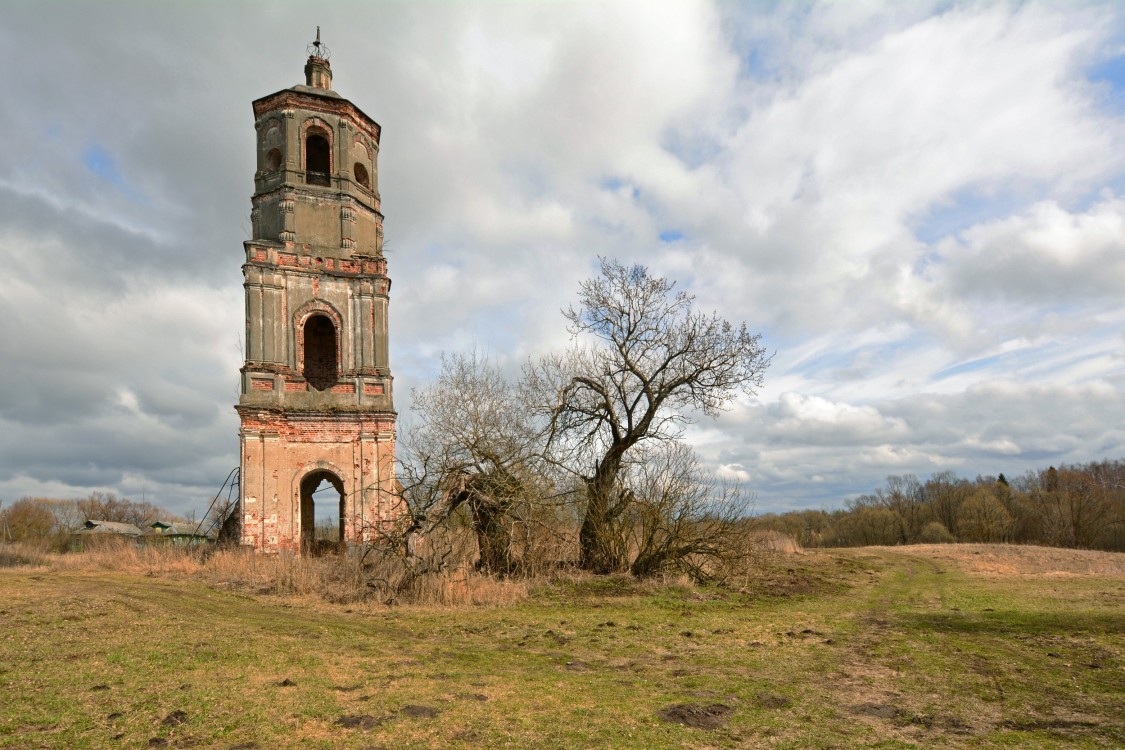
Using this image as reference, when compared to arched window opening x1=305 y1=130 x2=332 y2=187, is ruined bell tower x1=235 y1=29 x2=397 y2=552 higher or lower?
lower

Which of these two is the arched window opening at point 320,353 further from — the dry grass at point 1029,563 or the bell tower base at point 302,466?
the dry grass at point 1029,563

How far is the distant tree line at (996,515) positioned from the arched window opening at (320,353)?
25.6m

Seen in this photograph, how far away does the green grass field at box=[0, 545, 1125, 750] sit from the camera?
5.14 m

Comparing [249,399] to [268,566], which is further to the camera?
[249,399]

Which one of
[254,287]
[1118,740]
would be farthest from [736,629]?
[254,287]

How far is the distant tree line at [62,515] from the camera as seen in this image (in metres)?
46.1

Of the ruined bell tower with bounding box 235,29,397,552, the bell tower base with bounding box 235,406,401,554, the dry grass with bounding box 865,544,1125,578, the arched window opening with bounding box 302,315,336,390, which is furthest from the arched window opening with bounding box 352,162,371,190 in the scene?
the dry grass with bounding box 865,544,1125,578

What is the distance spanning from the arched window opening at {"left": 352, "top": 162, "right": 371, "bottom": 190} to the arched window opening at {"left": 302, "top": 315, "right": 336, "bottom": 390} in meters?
4.73

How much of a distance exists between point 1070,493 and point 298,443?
189 ft

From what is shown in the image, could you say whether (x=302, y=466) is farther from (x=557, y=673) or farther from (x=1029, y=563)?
(x=1029, y=563)

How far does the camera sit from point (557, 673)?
23.5 feet

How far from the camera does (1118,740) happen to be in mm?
4953

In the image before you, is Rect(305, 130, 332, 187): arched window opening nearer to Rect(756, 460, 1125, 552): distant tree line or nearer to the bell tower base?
the bell tower base

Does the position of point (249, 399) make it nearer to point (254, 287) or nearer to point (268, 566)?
point (254, 287)
